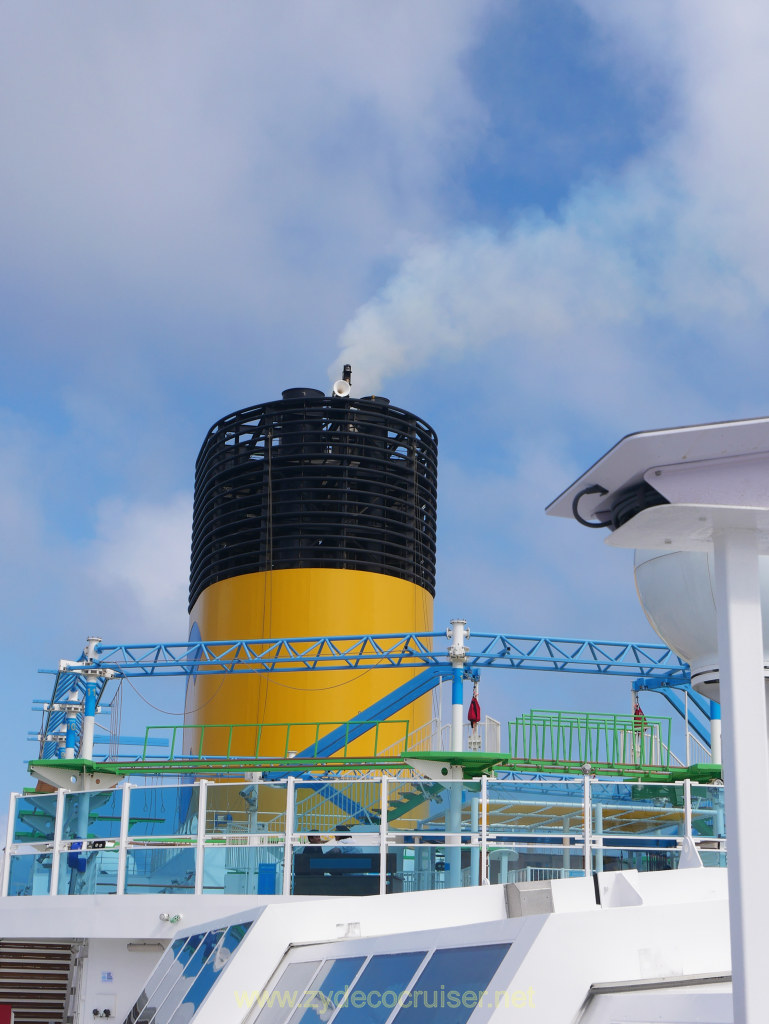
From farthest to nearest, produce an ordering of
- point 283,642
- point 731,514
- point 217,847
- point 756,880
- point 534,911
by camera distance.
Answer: point 283,642 < point 217,847 < point 534,911 < point 731,514 < point 756,880

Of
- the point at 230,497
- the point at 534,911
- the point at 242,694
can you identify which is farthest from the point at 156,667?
the point at 534,911

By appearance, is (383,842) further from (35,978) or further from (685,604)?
(685,604)

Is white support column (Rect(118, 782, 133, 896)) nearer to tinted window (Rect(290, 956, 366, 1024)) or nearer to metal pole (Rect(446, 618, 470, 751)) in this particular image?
metal pole (Rect(446, 618, 470, 751))

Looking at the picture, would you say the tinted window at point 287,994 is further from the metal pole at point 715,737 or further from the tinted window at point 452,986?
the metal pole at point 715,737

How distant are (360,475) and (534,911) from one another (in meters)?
17.6

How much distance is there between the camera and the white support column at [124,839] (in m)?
13.9

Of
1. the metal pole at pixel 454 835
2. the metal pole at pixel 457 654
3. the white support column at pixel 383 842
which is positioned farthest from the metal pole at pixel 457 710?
the white support column at pixel 383 842

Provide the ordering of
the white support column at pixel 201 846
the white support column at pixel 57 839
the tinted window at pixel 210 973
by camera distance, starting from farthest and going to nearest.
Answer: the white support column at pixel 57 839
the white support column at pixel 201 846
the tinted window at pixel 210 973

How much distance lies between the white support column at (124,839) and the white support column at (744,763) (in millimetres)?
11389

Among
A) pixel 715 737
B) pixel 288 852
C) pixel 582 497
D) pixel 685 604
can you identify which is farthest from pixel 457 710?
pixel 582 497

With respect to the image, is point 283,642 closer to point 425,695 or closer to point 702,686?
point 425,695

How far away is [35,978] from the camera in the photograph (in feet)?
52.0

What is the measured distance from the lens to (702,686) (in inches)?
686

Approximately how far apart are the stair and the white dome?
9.60 metres
